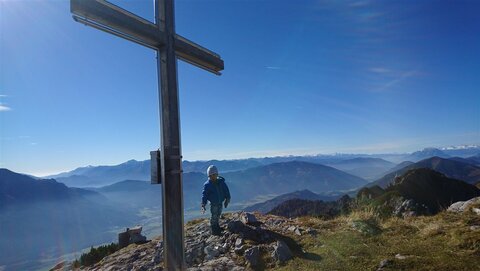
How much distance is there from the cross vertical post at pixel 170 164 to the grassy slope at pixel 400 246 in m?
3.77

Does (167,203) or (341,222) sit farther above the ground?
(167,203)

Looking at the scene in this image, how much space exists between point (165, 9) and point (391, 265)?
6.93 m

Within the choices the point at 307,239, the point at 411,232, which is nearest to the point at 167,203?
the point at 307,239

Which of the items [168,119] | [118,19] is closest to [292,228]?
[168,119]

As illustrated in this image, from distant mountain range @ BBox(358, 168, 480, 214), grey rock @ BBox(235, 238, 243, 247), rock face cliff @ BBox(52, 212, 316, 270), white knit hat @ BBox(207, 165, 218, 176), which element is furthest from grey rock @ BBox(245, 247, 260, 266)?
distant mountain range @ BBox(358, 168, 480, 214)

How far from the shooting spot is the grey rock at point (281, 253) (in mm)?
8359

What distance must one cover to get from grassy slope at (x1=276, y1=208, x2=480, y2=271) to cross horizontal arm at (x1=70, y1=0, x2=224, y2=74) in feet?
18.4

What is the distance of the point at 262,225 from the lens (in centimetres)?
1236

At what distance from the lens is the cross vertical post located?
5.04 m

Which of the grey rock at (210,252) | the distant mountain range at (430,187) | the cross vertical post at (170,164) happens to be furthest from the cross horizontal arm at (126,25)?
the distant mountain range at (430,187)

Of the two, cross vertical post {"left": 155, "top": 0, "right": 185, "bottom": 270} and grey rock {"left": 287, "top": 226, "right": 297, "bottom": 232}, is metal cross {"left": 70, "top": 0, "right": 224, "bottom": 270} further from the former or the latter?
grey rock {"left": 287, "top": 226, "right": 297, "bottom": 232}

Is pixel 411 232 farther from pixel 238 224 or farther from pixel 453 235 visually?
pixel 238 224

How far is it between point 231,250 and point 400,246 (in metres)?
4.66

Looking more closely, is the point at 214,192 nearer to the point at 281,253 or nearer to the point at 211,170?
the point at 211,170
